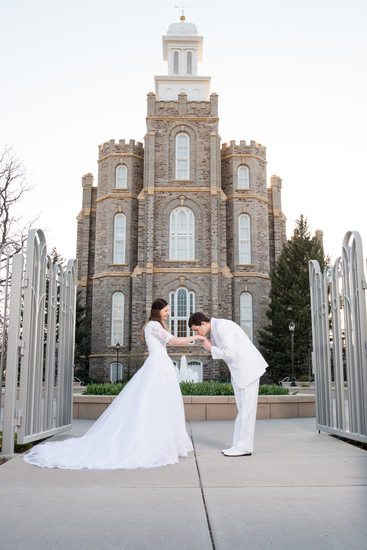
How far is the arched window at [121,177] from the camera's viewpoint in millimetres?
→ 32344

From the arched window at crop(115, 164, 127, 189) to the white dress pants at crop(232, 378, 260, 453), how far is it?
1064 inches

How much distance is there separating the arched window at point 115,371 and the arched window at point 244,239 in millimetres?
9563

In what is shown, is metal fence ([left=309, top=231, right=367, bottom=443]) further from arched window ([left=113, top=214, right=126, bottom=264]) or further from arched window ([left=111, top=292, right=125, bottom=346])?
arched window ([left=113, top=214, right=126, bottom=264])

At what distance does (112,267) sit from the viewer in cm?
3108

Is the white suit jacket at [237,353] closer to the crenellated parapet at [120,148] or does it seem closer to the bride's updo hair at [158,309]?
the bride's updo hair at [158,309]

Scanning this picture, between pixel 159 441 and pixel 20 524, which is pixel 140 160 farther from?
pixel 20 524

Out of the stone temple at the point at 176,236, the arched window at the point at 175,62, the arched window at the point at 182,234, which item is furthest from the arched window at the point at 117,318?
the arched window at the point at 175,62

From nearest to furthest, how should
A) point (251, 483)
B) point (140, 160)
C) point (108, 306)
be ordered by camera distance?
point (251, 483) → point (108, 306) → point (140, 160)

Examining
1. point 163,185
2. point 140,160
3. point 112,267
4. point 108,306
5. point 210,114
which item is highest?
point 210,114

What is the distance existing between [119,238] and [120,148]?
591 cm

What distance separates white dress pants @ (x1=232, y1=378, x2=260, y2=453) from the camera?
635 cm

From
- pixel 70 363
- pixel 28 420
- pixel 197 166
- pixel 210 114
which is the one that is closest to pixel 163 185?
pixel 197 166

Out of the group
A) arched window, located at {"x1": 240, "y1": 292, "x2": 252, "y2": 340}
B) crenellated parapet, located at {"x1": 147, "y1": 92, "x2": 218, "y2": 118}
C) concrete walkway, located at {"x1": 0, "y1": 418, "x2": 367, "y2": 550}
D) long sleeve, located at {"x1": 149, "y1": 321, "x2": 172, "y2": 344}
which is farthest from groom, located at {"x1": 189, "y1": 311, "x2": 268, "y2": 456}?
crenellated parapet, located at {"x1": 147, "y1": 92, "x2": 218, "y2": 118}

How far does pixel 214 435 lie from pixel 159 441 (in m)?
2.66
